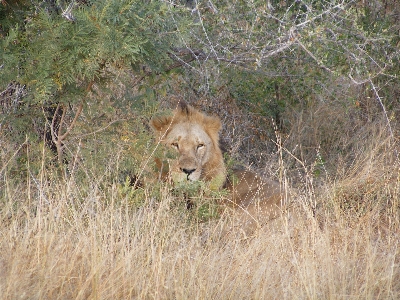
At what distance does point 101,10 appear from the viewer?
486cm

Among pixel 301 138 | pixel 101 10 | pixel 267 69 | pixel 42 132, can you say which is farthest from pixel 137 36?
pixel 301 138

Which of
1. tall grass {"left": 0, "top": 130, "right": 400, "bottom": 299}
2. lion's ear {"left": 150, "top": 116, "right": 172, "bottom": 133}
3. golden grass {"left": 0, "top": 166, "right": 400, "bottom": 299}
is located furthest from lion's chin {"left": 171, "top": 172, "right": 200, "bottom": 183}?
golden grass {"left": 0, "top": 166, "right": 400, "bottom": 299}

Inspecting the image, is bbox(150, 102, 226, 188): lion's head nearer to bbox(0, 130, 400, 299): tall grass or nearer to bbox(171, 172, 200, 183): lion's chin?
bbox(171, 172, 200, 183): lion's chin

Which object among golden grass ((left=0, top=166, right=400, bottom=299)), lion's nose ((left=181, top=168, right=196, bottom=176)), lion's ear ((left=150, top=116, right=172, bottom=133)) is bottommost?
golden grass ((left=0, top=166, right=400, bottom=299))

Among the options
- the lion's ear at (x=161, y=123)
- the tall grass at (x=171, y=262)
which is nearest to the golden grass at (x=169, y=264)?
the tall grass at (x=171, y=262)

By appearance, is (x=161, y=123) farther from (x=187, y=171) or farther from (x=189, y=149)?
(x=187, y=171)

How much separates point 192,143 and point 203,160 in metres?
0.20

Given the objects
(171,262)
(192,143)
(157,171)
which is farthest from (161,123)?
(171,262)

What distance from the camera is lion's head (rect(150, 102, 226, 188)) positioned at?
5805mm

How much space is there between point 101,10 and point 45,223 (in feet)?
5.49

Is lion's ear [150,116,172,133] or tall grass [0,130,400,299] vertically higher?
lion's ear [150,116,172,133]

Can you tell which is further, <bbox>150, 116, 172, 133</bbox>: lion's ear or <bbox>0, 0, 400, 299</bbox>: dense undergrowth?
<bbox>150, 116, 172, 133</bbox>: lion's ear

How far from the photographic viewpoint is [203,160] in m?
6.13

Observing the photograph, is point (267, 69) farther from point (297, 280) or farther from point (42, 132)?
point (297, 280)
